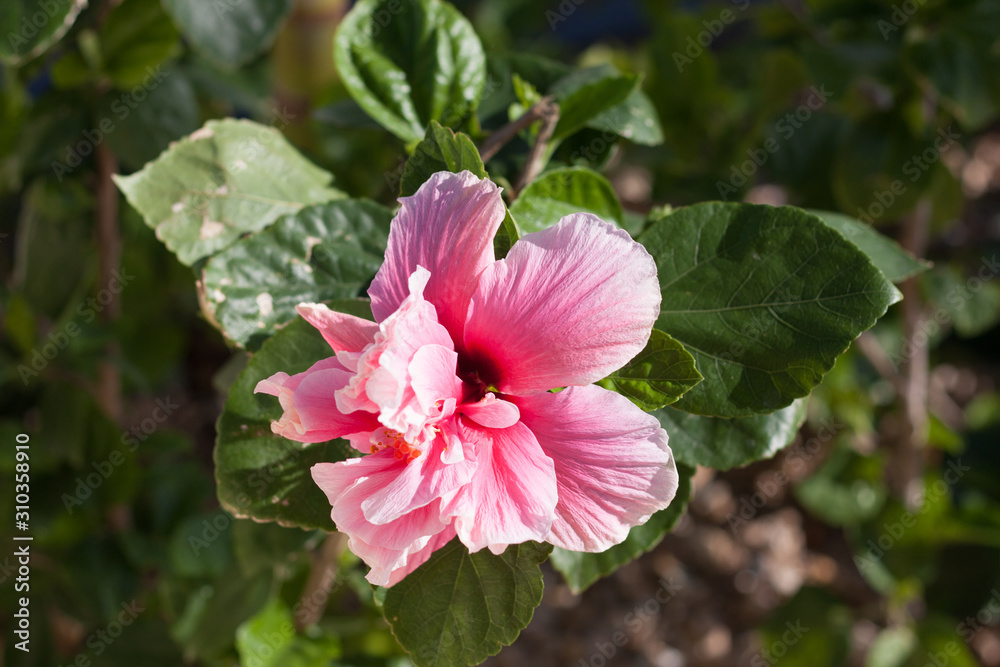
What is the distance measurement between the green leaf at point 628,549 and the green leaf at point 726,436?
27mm

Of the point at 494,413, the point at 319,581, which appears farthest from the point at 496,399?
the point at 319,581

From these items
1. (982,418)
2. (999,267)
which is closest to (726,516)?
(982,418)

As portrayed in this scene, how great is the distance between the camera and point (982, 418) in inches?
71.4

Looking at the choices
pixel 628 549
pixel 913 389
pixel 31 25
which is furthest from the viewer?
pixel 913 389

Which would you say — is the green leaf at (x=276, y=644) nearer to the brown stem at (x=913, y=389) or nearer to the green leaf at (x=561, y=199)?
the green leaf at (x=561, y=199)

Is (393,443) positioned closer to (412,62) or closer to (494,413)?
(494,413)

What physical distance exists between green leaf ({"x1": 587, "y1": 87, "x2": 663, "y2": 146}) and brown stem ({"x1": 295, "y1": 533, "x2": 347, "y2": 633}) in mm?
455

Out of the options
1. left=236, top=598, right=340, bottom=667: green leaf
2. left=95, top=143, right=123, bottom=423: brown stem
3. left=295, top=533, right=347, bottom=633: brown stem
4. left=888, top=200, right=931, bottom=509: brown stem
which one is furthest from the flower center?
left=888, top=200, right=931, bottom=509: brown stem

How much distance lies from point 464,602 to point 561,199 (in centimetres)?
31

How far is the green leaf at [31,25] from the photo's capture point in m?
0.79

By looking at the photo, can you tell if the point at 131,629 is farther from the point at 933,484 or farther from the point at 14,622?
the point at 933,484

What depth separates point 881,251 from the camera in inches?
27.2

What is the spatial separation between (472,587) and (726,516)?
1.46 metres

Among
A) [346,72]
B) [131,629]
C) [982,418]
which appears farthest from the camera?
[982,418]
